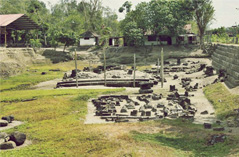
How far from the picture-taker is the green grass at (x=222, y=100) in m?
20.1

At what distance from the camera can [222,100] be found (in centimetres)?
2362

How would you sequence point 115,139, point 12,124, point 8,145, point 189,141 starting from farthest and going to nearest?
1. point 12,124
2. point 8,145
3. point 189,141
4. point 115,139

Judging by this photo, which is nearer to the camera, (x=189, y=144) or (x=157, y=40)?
(x=189, y=144)

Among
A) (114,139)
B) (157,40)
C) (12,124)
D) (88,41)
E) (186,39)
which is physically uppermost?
(88,41)

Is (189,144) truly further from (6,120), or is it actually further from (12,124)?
(6,120)

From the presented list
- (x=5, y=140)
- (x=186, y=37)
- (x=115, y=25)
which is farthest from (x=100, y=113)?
(x=115, y=25)

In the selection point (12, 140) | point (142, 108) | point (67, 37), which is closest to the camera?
point (12, 140)

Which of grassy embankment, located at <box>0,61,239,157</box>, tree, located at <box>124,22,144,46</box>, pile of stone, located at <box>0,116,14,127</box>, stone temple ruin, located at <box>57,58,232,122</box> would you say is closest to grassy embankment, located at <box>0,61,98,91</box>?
stone temple ruin, located at <box>57,58,232,122</box>

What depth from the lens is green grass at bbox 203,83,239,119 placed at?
20.1 m

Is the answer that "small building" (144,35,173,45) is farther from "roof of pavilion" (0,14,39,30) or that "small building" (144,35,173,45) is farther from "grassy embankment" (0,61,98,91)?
"roof of pavilion" (0,14,39,30)

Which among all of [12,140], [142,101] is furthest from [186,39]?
[12,140]

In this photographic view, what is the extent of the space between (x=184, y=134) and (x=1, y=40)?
54707 millimetres

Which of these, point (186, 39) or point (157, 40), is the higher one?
point (186, 39)

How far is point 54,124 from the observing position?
61.7ft
